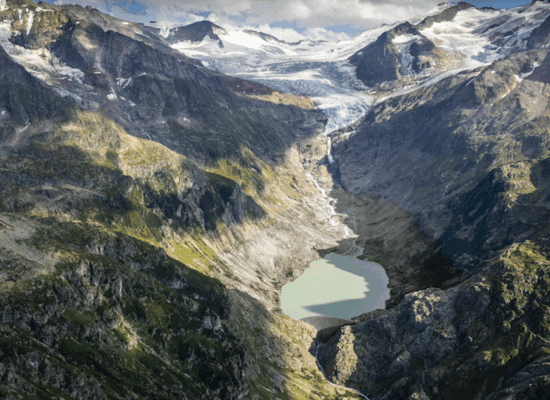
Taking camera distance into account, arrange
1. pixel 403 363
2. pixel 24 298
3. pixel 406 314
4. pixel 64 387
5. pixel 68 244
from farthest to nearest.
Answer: pixel 406 314 → pixel 403 363 → pixel 68 244 → pixel 24 298 → pixel 64 387

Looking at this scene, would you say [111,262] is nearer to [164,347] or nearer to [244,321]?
[164,347]

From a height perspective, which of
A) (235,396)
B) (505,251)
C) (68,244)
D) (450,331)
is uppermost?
(505,251)

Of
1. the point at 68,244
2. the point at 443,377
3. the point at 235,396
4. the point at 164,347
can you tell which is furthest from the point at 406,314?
the point at 68,244

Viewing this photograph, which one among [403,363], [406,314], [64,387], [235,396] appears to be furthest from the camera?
[406,314]

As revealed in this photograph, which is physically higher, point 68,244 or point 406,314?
point 68,244

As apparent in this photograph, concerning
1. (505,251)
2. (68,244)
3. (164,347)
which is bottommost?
(164,347)

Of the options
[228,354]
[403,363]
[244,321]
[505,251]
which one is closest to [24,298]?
[228,354]

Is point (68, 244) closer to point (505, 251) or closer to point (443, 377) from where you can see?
point (443, 377)

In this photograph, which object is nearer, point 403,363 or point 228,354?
point 228,354

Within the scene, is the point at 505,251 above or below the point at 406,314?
above
